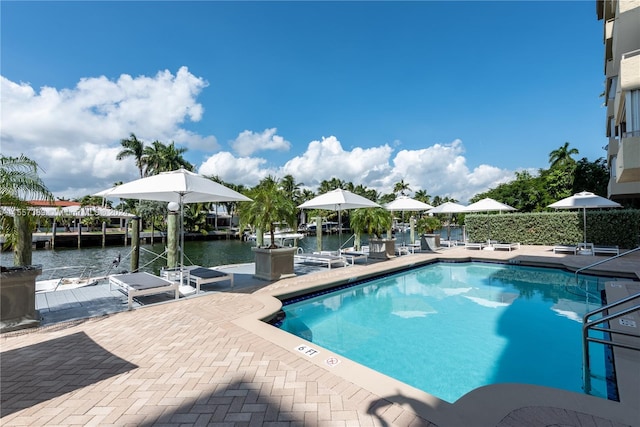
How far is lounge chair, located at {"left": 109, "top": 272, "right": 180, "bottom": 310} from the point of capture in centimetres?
580

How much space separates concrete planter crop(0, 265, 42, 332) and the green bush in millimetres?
21912

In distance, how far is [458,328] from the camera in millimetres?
6152

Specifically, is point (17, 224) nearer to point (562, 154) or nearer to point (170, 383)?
point (170, 383)

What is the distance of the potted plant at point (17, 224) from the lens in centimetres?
466

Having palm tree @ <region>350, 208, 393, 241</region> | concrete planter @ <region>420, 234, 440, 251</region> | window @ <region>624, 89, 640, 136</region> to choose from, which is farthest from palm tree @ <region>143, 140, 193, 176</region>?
window @ <region>624, 89, 640, 136</region>

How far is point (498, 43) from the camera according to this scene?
15.6 meters

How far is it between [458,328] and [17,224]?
893cm

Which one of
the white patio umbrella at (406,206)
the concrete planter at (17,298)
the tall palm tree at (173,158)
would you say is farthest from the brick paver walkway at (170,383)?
the tall palm tree at (173,158)

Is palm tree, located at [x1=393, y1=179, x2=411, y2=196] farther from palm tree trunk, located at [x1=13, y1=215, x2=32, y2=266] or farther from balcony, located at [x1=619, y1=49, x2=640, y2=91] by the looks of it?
palm tree trunk, located at [x1=13, y1=215, x2=32, y2=266]

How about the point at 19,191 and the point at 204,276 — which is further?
the point at 204,276

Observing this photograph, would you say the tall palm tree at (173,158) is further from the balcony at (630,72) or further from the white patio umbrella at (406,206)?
the balcony at (630,72)

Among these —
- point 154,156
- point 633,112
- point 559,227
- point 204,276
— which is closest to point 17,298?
point 204,276

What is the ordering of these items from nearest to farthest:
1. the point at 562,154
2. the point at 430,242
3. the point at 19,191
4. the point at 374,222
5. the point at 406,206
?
the point at 19,191 < the point at 374,222 < the point at 406,206 < the point at 430,242 < the point at 562,154

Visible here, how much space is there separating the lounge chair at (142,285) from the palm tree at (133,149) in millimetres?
40082
